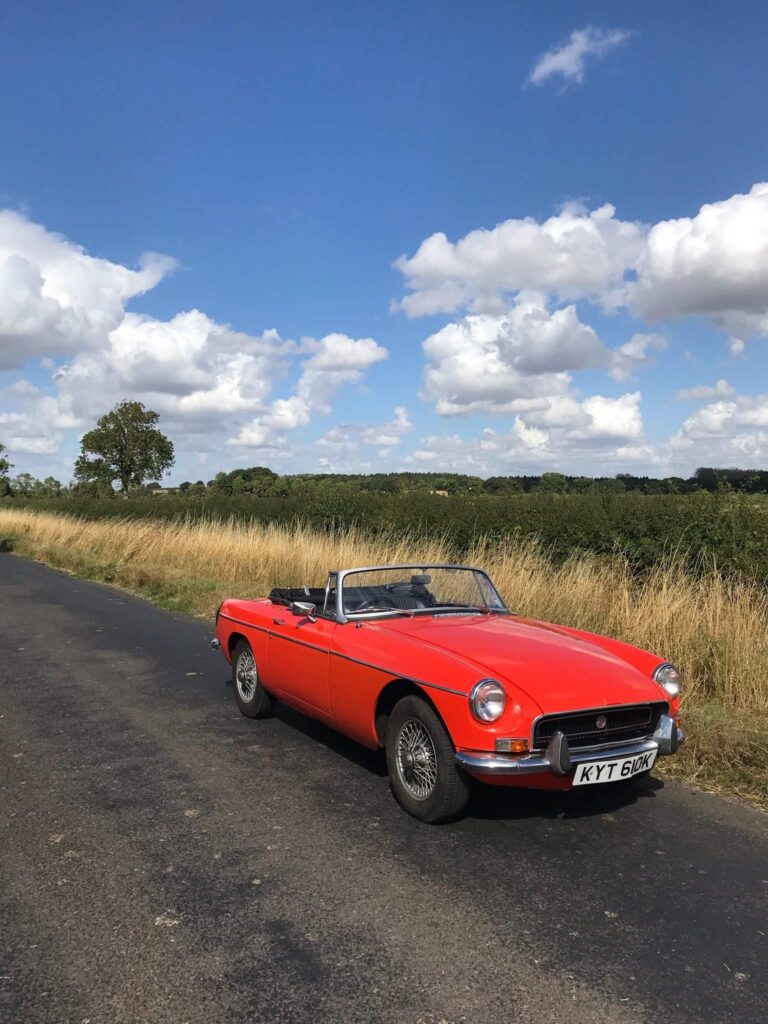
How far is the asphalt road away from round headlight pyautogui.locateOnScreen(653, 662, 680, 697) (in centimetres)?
68

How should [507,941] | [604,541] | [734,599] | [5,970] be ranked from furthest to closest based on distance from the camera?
[604,541] → [734,599] → [507,941] → [5,970]

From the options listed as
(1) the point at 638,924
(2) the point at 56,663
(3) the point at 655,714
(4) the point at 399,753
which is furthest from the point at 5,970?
(2) the point at 56,663

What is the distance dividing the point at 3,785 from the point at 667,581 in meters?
6.88

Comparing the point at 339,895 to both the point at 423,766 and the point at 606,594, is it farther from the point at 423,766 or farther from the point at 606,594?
the point at 606,594

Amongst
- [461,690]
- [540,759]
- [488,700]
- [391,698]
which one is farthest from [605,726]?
[391,698]

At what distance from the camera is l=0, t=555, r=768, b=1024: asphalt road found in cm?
255

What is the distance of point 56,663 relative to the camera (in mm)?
8070

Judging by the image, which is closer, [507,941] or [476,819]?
[507,941]

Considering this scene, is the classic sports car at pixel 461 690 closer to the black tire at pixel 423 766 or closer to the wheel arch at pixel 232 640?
the black tire at pixel 423 766

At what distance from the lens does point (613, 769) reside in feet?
12.5

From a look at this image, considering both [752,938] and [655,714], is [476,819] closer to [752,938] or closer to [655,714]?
[655,714]

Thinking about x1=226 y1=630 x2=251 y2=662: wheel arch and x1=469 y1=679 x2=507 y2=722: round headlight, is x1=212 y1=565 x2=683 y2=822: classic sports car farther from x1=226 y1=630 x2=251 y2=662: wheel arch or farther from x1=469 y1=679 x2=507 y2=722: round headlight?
x1=226 y1=630 x2=251 y2=662: wheel arch

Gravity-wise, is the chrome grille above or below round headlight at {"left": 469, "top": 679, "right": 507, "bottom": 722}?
below

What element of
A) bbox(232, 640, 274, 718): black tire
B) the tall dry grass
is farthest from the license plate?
bbox(232, 640, 274, 718): black tire
